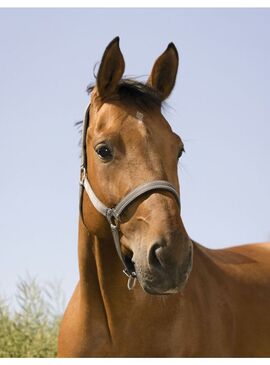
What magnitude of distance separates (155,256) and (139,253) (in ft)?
0.53

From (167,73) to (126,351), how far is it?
196cm

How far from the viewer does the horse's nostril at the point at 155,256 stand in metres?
3.98

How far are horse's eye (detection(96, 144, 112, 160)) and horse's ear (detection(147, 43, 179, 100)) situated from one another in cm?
69

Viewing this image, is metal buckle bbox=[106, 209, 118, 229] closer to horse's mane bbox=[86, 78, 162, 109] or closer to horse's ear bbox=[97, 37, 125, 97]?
horse's mane bbox=[86, 78, 162, 109]

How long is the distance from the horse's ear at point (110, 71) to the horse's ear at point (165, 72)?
0.27 m

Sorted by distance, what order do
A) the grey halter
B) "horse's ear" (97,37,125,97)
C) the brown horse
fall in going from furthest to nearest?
"horse's ear" (97,37,125,97)
the grey halter
the brown horse

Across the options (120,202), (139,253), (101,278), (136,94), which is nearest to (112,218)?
(120,202)

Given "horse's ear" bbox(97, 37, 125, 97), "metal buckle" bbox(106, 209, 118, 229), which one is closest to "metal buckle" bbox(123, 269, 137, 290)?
"metal buckle" bbox(106, 209, 118, 229)

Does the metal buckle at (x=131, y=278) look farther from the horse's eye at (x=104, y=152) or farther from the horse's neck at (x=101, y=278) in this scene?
the horse's eye at (x=104, y=152)

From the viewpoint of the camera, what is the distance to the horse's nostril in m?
3.98

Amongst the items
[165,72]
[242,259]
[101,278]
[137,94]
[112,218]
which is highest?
[165,72]

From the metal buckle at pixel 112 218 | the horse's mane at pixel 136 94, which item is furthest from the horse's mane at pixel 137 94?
the metal buckle at pixel 112 218

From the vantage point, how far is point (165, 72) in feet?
16.4

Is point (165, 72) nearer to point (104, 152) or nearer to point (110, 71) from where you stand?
point (110, 71)
